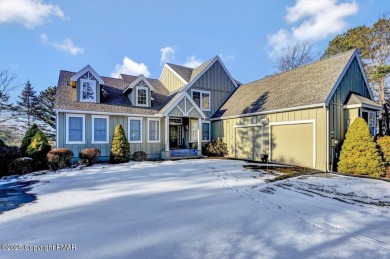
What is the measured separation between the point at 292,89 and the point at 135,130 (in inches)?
414

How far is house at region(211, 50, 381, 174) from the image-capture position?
9812mm

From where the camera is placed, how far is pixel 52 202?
15.9 ft

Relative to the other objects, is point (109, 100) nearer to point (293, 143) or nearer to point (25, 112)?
point (293, 143)

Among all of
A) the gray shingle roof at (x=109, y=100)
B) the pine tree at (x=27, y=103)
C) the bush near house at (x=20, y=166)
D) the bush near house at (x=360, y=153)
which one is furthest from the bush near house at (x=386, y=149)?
the pine tree at (x=27, y=103)

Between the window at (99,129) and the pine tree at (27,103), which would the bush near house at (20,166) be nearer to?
the window at (99,129)

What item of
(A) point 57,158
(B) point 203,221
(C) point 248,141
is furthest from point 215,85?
(B) point 203,221

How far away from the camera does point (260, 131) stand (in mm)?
12820

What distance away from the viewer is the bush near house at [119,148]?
11.5 m

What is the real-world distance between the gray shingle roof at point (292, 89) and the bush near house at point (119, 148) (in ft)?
26.0

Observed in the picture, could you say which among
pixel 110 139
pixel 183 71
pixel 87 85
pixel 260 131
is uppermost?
pixel 183 71

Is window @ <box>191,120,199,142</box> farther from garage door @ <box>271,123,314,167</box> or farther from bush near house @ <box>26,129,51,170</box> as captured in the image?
bush near house @ <box>26,129,51,170</box>

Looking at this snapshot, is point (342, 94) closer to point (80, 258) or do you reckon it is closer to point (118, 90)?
point (80, 258)

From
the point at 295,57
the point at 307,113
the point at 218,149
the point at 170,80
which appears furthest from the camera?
the point at 295,57

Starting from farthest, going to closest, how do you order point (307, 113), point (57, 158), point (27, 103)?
point (27, 103) → point (307, 113) → point (57, 158)
